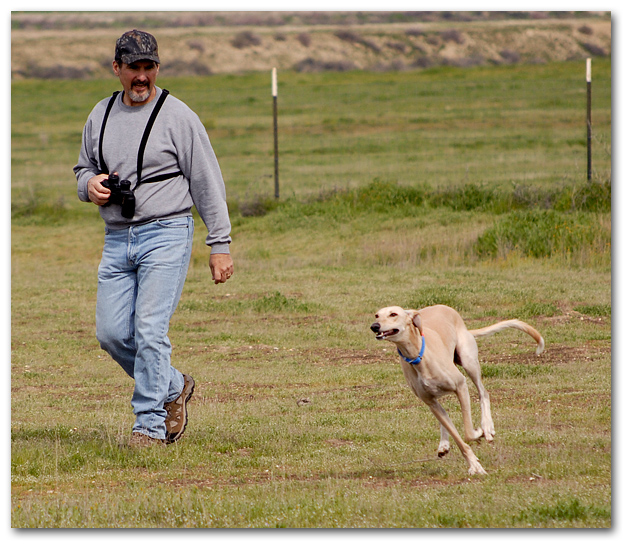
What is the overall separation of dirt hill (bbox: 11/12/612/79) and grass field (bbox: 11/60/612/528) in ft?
8.62

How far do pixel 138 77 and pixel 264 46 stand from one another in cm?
3641

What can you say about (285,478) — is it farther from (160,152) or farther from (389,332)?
(160,152)

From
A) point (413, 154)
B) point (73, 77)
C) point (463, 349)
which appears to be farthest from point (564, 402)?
point (73, 77)

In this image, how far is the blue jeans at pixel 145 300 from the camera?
18.8 feet

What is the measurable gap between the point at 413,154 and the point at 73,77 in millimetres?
22244

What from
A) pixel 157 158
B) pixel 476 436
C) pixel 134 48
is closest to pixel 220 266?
pixel 157 158

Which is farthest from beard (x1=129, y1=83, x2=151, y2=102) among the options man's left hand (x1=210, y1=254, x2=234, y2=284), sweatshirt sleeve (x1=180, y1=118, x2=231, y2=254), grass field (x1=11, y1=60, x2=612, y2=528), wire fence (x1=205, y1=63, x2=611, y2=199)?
wire fence (x1=205, y1=63, x2=611, y2=199)

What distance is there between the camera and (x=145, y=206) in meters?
5.66

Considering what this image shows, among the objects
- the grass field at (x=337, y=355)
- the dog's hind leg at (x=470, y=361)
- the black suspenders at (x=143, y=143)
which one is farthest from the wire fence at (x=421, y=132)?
the black suspenders at (x=143, y=143)

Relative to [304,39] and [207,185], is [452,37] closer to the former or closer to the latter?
Result: [304,39]

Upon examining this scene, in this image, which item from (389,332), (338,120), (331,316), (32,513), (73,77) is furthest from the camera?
(73,77)

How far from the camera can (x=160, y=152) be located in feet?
18.5

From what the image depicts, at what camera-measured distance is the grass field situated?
4926 mm

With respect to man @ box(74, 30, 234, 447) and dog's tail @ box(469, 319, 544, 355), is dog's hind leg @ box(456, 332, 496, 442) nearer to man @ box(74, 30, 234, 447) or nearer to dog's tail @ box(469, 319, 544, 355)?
dog's tail @ box(469, 319, 544, 355)
